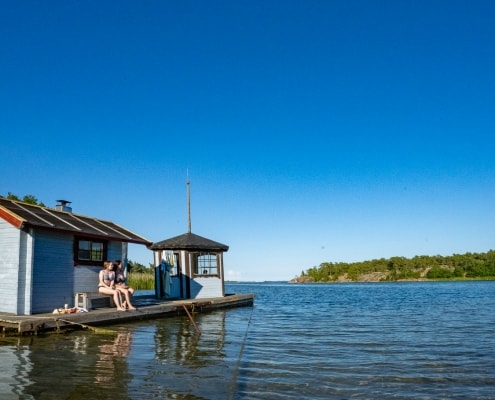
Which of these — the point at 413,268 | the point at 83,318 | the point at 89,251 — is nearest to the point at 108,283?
the point at 89,251

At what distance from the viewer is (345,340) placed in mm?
12977

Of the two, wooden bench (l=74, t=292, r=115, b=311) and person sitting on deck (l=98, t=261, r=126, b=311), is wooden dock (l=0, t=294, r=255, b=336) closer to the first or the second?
wooden bench (l=74, t=292, r=115, b=311)

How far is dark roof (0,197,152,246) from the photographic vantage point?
13.3 m

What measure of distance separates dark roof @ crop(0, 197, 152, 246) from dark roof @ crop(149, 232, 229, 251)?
268 cm

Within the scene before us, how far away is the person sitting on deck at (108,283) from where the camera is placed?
51.4 feet

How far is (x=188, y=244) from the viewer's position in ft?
70.5

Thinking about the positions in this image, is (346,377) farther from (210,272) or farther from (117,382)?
(210,272)

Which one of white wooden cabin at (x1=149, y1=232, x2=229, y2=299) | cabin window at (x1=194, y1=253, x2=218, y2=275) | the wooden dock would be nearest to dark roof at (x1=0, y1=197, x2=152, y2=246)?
the wooden dock

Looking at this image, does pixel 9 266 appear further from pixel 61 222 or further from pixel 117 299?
pixel 117 299

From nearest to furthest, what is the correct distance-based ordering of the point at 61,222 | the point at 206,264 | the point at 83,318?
the point at 83,318
the point at 61,222
the point at 206,264

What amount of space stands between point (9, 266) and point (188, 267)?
9.49m

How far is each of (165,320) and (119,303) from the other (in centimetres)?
189

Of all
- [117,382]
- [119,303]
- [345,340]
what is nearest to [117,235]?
[119,303]

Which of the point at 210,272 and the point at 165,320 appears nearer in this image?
the point at 165,320
